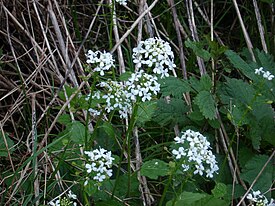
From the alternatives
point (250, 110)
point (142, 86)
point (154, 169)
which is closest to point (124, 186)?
point (154, 169)

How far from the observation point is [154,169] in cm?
226

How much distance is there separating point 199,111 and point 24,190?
36.5 inches

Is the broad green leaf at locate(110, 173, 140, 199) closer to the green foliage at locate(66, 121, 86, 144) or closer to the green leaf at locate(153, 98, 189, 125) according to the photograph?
the green foliage at locate(66, 121, 86, 144)

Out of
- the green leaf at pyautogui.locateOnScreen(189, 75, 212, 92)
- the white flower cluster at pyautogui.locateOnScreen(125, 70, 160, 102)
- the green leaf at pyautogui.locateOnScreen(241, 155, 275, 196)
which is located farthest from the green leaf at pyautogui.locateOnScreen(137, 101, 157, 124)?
the green leaf at pyautogui.locateOnScreen(241, 155, 275, 196)

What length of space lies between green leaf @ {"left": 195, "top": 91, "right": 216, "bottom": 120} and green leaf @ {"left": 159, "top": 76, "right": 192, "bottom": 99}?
0.07 metres

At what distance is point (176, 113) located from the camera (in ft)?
9.38

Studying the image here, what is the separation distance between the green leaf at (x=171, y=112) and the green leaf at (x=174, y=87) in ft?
0.42

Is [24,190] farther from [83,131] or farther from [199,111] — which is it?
[199,111]

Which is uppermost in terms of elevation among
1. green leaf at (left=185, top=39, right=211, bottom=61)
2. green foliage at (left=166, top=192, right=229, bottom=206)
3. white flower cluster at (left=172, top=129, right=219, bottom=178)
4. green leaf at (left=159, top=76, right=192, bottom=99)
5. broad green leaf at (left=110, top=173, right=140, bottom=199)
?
green leaf at (left=185, top=39, right=211, bottom=61)

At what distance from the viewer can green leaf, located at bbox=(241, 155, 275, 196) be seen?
2.59 metres

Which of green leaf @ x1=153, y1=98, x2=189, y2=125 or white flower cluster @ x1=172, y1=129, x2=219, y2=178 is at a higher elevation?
white flower cluster @ x1=172, y1=129, x2=219, y2=178

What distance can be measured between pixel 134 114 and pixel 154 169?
0.32 metres

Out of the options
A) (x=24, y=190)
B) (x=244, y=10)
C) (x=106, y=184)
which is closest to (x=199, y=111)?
(x=106, y=184)

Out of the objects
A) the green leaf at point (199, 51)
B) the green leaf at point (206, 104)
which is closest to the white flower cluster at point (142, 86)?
the green leaf at point (206, 104)
